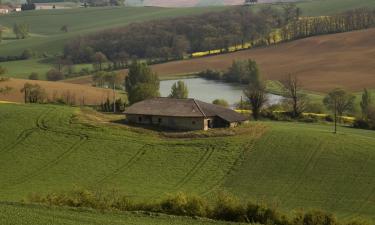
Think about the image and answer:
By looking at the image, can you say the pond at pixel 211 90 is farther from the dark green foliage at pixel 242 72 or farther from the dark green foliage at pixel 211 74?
the dark green foliage at pixel 211 74

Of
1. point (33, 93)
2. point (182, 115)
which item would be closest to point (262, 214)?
point (182, 115)

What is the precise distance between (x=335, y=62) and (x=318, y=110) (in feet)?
102

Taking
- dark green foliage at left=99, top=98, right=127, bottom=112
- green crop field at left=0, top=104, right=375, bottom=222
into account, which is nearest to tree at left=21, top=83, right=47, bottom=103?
dark green foliage at left=99, top=98, right=127, bottom=112

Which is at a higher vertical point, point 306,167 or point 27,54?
point 27,54

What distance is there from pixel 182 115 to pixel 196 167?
8.42m

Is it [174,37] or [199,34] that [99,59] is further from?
[199,34]

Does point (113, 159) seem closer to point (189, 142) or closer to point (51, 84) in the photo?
point (189, 142)

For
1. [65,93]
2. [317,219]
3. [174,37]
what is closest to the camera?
[317,219]

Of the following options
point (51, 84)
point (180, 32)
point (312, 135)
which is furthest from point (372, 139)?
point (180, 32)

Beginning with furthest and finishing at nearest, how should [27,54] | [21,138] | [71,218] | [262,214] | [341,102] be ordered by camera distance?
[27,54] < [341,102] < [21,138] < [262,214] < [71,218]

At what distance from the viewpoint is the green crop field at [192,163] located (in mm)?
35697

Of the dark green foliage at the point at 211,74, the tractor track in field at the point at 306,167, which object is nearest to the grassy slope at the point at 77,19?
the dark green foliage at the point at 211,74

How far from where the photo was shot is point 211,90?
3487 inches

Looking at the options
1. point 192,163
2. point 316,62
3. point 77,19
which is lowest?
point 192,163
